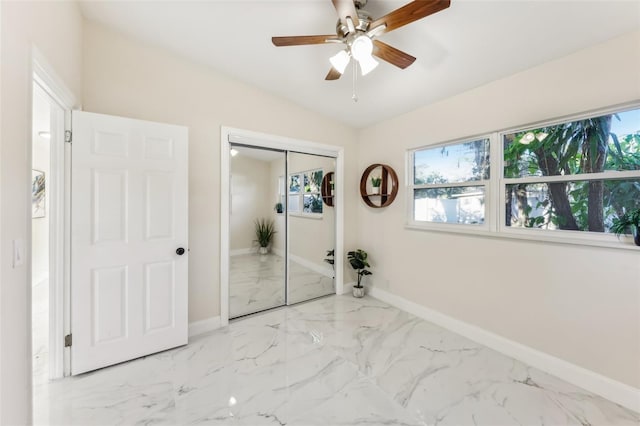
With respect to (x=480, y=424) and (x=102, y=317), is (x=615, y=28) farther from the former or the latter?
(x=102, y=317)

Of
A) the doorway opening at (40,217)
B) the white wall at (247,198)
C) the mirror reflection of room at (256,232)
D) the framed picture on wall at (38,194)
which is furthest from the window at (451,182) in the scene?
the framed picture on wall at (38,194)

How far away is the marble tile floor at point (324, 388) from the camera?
5.28ft

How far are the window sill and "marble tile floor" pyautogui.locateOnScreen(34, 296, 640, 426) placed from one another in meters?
1.05

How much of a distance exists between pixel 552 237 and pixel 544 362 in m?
1.01

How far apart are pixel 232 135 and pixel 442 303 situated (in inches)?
116

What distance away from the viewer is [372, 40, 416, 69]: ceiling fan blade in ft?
5.49

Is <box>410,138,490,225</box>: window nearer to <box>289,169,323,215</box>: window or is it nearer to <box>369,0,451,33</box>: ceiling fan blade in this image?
<box>289,169,323,215</box>: window

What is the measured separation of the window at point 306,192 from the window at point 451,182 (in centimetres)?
128

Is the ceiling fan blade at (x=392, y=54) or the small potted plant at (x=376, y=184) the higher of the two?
the ceiling fan blade at (x=392, y=54)

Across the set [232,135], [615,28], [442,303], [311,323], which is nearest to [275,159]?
[232,135]

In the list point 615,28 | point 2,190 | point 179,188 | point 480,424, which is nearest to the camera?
point 2,190

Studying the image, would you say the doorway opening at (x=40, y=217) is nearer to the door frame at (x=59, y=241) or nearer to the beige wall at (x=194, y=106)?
the door frame at (x=59, y=241)

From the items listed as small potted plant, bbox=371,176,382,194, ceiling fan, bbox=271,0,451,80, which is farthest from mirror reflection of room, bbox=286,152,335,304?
ceiling fan, bbox=271,0,451,80

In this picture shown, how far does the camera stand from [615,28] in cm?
166
